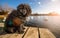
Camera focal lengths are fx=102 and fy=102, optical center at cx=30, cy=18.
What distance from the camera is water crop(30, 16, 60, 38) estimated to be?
118cm

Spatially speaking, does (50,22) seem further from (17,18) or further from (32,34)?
(17,18)

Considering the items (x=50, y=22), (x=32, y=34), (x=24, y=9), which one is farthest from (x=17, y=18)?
(x=50, y=22)

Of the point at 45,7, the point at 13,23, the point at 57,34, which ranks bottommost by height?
the point at 57,34

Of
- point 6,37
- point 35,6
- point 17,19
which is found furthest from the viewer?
point 35,6

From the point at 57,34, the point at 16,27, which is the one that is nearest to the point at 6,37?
the point at 16,27

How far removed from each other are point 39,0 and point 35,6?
0.28 feet

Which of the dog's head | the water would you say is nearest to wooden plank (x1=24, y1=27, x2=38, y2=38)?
the water

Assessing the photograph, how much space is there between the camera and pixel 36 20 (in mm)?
1257

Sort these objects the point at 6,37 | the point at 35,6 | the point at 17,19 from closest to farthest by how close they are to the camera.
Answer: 1. the point at 6,37
2. the point at 17,19
3. the point at 35,6

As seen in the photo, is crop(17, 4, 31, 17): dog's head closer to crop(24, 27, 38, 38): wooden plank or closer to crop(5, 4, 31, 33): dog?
crop(5, 4, 31, 33): dog

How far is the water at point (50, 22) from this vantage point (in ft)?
3.87

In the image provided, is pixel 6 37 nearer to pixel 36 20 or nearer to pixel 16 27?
pixel 16 27

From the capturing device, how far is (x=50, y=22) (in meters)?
1.21

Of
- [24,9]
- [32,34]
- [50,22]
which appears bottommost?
[32,34]
